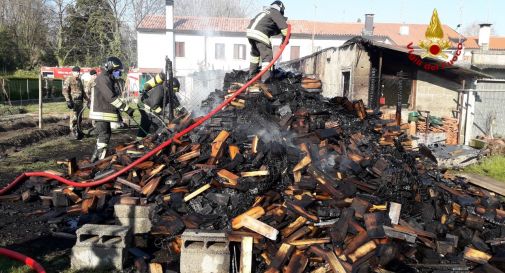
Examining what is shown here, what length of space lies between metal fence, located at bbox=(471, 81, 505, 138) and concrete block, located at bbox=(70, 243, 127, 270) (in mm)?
14065

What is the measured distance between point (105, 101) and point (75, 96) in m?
5.26

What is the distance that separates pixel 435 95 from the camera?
1595 cm

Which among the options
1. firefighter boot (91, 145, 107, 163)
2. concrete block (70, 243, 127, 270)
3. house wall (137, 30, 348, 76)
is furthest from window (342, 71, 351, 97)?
house wall (137, 30, 348, 76)

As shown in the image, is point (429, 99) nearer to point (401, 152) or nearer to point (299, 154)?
point (401, 152)

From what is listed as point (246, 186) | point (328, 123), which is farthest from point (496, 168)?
point (246, 186)

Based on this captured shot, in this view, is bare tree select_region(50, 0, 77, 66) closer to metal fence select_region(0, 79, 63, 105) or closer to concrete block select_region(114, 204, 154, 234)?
metal fence select_region(0, 79, 63, 105)

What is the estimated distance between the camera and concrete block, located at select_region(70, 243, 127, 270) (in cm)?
427

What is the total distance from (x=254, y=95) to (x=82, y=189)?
139 inches

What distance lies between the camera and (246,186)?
528cm

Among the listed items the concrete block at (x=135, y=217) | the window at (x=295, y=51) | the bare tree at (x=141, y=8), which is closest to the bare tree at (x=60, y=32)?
the bare tree at (x=141, y=8)

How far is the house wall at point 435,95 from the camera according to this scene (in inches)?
625

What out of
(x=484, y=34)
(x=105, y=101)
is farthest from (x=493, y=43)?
(x=105, y=101)

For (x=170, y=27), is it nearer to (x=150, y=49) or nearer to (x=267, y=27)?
(x=150, y=49)

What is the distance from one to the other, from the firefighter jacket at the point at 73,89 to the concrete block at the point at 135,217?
8.20 meters
